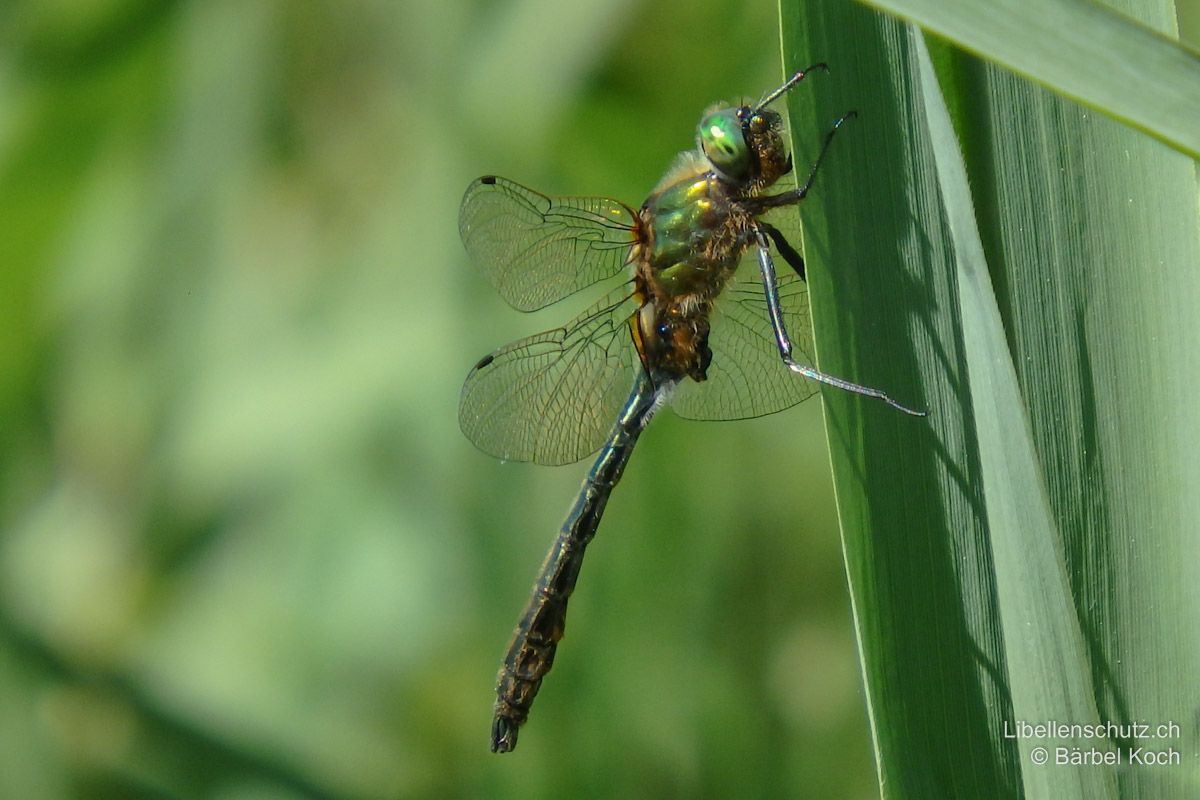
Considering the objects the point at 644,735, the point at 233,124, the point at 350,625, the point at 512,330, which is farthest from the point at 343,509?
the point at 233,124

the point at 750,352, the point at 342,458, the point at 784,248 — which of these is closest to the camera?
the point at 784,248

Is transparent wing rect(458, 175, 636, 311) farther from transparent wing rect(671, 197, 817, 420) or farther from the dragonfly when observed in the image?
transparent wing rect(671, 197, 817, 420)

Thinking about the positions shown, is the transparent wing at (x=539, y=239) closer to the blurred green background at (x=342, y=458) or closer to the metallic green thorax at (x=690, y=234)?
the metallic green thorax at (x=690, y=234)

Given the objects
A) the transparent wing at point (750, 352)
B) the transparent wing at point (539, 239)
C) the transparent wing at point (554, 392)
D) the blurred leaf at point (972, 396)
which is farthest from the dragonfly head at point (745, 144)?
the blurred leaf at point (972, 396)

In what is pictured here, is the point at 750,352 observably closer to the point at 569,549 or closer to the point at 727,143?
the point at 727,143

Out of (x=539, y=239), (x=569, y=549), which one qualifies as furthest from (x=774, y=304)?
(x=569, y=549)

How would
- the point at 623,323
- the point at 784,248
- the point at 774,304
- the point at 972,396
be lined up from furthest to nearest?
1. the point at 623,323
2. the point at 784,248
3. the point at 774,304
4. the point at 972,396
